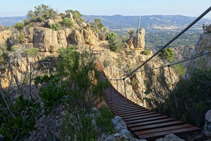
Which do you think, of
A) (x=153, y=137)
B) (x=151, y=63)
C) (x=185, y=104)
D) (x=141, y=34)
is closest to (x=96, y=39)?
(x=141, y=34)

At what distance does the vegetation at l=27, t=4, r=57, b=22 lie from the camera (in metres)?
19.5

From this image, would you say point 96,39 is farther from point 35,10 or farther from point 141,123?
point 141,123

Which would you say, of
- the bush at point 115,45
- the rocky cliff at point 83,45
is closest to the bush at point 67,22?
the rocky cliff at point 83,45

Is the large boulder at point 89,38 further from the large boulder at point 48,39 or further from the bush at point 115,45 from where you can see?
the large boulder at point 48,39

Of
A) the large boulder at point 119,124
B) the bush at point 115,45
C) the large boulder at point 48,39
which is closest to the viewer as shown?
Result: the large boulder at point 119,124

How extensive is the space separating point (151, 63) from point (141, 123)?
12677mm

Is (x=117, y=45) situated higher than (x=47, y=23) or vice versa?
(x=47, y=23)

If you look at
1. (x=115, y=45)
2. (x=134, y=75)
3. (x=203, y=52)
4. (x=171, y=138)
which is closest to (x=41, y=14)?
(x=115, y=45)

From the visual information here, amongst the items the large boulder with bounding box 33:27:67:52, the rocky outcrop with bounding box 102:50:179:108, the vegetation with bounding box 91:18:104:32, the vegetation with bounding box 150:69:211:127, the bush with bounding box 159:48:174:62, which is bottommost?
the rocky outcrop with bounding box 102:50:179:108

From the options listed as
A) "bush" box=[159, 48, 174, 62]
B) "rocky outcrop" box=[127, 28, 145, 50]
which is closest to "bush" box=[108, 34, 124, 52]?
"rocky outcrop" box=[127, 28, 145, 50]

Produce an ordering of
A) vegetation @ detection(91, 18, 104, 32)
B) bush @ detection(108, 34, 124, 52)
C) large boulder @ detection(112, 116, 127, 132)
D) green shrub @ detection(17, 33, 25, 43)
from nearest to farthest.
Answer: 1. large boulder @ detection(112, 116, 127, 132)
2. green shrub @ detection(17, 33, 25, 43)
3. bush @ detection(108, 34, 124, 52)
4. vegetation @ detection(91, 18, 104, 32)

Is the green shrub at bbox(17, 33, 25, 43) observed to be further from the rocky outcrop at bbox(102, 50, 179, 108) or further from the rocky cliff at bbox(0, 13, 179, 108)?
the rocky outcrop at bbox(102, 50, 179, 108)

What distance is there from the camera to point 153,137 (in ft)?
6.70

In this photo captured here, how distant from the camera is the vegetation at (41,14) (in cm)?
1952
